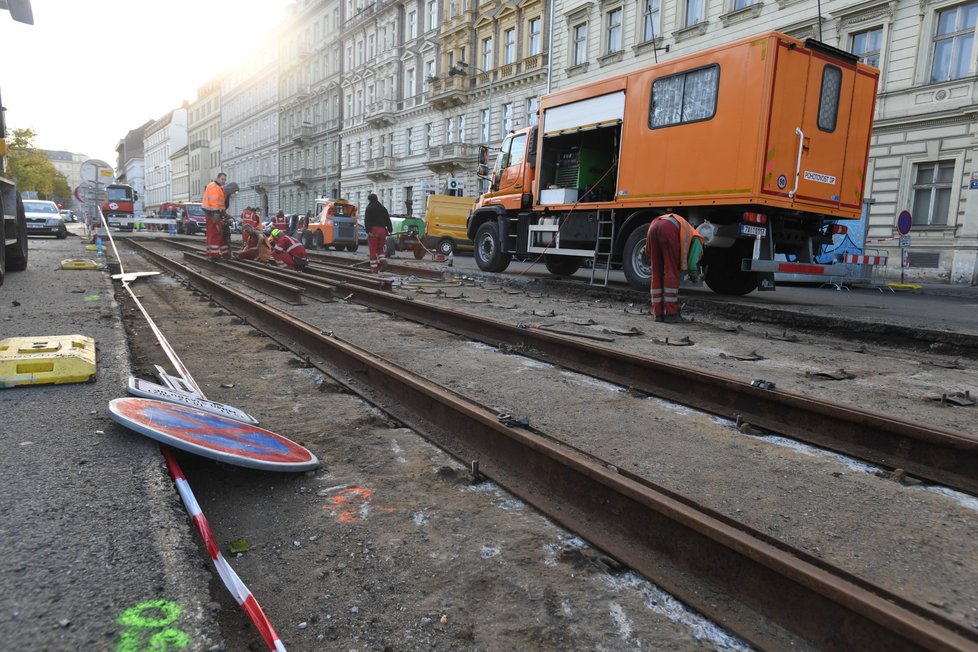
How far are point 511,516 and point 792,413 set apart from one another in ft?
6.99

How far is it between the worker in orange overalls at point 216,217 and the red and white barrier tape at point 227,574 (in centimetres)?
1407

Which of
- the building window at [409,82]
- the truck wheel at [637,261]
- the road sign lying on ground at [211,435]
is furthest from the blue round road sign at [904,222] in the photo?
the building window at [409,82]

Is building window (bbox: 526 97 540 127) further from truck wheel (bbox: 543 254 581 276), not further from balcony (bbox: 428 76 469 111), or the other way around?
truck wheel (bbox: 543 254 581 276)

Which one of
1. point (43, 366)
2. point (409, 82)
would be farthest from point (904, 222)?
point (409, 82)

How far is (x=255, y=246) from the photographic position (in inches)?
663

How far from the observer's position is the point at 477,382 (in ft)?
15.8

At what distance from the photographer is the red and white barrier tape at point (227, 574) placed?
1.65m

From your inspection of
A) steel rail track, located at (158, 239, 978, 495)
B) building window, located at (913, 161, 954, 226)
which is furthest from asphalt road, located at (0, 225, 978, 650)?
building window, located at (913, 161, 954, 226)

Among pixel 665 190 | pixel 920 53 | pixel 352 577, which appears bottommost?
pixel 352 577

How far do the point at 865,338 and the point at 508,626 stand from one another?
688 centimetres

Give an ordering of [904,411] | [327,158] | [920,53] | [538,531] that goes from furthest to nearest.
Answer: [327,158] < [920,53] < [904,411] < [538,531]

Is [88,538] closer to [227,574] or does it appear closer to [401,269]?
[227,574]

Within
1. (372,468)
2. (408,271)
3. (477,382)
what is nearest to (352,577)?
(372,468)

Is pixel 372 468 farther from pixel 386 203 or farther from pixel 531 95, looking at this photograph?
pixel 386 203
